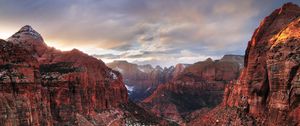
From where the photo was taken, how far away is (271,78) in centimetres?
6912

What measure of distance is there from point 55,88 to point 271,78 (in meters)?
49.9

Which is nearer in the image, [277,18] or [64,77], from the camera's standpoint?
[277,18]

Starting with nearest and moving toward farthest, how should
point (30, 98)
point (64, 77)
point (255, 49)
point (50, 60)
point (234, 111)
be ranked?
point (30, 98)
point (255, 49)
point (234, 111)
point (64, 77)
point (50, 60)

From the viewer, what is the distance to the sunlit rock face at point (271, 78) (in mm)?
63906

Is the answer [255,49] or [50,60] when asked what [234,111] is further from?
[50,60]

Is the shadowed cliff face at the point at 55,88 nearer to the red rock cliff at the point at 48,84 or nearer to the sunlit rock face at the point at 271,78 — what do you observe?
the red rock cliff at the point at 48,84

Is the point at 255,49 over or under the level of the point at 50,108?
over

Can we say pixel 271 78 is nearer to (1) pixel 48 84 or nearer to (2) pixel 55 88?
(2) pixel 55 88

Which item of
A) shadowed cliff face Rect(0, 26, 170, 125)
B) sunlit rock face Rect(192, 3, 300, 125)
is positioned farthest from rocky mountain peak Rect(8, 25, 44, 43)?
sunlit rock face Rect(192, 3, 300, 125)

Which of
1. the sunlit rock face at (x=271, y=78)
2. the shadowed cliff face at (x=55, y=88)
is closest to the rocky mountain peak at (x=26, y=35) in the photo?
the shadowed cliff face at (x=55, y=88)

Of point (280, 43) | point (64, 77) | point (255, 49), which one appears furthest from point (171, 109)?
point (280, 43)

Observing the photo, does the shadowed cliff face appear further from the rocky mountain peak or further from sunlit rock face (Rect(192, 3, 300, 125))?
sunlit rock face (Rect(192, 3, 300, 125))

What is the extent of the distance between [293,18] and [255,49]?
978cm

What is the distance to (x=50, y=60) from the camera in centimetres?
10662
